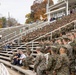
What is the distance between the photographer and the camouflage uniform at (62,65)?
8289 millimetres

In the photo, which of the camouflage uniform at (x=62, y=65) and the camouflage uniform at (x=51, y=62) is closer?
the camouflage uniform at (x=62, y=65)

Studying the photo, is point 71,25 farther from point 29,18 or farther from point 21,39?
point 29,18

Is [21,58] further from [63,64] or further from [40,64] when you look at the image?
[63,64]

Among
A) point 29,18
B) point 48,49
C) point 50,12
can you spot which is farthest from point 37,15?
point 48,49

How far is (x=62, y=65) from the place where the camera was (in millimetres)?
8375

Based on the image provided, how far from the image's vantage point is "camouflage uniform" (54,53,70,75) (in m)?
8.29

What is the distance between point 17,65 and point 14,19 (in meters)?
69.6

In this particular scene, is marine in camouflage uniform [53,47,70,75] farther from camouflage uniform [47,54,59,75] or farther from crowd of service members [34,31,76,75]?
camouflage uniform [47,54,59,75]

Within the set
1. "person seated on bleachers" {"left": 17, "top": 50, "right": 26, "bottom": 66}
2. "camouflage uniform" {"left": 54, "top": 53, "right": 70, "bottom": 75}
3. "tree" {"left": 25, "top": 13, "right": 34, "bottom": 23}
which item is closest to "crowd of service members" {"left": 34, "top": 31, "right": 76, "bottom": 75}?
"camouflage uniform" {"left": 54, "top": 53, "right": 70, "bottom": 75}

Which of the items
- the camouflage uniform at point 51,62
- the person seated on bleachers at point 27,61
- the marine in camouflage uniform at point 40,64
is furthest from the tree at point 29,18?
the camouflage uniform at point 51,62

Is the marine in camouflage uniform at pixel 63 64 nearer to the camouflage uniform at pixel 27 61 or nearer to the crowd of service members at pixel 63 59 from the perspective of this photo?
the crowd of service members at pixel 63 59

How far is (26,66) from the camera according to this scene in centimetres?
1305

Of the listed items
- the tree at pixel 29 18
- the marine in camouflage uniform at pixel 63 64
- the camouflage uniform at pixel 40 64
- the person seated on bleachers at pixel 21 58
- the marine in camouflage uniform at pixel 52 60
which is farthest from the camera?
the tree at pixel 29 18

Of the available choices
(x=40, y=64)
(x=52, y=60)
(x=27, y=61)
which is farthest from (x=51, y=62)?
(x=27, y=61)
